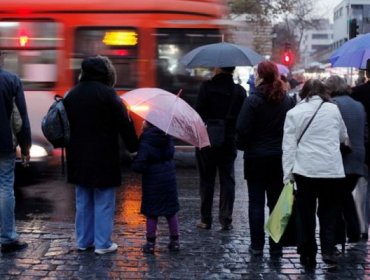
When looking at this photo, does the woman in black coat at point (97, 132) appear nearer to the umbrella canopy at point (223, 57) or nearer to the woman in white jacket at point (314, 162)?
the woman in white jacket at point (314, 162)

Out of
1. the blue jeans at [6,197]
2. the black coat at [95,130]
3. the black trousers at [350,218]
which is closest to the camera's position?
the black coat at [95,130]

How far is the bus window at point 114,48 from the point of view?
38.4 feet

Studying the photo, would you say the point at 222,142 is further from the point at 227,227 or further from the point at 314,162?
the point at 314,162

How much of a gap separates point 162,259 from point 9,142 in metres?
1.86

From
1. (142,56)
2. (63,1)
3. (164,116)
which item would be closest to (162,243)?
(164,116)

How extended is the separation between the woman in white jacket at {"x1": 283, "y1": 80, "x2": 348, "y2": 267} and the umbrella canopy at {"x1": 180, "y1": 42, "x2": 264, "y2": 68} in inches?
67.3

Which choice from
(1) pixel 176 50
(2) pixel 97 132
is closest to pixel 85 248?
(2) pixel 97 132

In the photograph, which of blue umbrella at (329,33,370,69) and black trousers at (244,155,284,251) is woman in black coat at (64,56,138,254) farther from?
blue umbrella at (329,33,370,69)

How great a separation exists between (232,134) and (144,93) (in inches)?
59.2

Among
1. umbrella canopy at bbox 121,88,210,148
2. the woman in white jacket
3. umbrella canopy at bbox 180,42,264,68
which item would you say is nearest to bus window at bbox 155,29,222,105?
umbrella canopy at bbox 180,42,264,68

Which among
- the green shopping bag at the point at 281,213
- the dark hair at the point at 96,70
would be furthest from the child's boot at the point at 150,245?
the dark hair at the point at 96,70

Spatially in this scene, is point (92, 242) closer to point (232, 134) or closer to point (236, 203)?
point (232, 134)

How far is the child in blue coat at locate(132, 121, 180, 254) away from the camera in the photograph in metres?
6.13

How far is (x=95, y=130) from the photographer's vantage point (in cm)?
607
